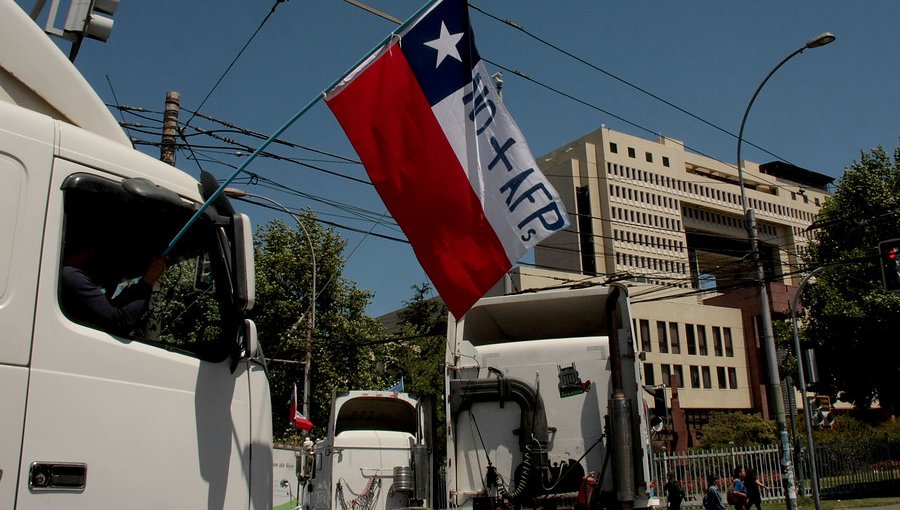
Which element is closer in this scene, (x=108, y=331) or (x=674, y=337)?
(x=108, y=331)

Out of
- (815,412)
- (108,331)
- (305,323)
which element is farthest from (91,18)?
(305,323)

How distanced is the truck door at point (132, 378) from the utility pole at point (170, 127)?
33.3 ft

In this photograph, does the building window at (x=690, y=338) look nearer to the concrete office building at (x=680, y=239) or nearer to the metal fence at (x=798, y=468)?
the concrete office building at (x=680, y=239)

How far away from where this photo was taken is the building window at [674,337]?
73.1 m

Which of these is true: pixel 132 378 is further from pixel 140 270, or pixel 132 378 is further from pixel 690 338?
pixel 690 338

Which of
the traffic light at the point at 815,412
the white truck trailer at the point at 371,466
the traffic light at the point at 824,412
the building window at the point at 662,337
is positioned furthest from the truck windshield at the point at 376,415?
the building window at the point at 662,337

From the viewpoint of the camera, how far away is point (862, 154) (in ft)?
118

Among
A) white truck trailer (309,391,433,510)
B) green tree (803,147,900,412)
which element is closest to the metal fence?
green tree (803,147,900,412)

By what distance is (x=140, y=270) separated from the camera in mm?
4102

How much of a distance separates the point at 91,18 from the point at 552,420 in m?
6.01

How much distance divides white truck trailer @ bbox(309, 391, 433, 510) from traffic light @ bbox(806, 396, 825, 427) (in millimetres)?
10617

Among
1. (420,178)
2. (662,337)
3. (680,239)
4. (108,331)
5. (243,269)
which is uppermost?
(680,239)

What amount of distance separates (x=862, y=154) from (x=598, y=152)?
222ft

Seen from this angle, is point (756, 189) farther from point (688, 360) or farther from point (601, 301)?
point (601, 301)
